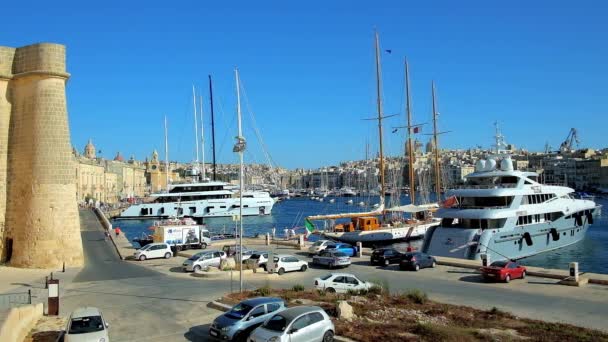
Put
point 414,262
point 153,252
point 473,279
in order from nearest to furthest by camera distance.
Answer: point 473,279 → point 414,262 → point 153,252

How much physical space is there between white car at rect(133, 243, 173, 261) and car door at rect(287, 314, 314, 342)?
861 inches

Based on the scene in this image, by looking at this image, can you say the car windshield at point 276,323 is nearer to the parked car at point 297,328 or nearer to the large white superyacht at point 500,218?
the parked car at point 297,328

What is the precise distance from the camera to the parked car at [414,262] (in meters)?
26.9

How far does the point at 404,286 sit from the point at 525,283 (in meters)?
5.37

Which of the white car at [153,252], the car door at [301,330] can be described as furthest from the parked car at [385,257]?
the car door at [301,330]

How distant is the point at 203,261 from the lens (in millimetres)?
27609

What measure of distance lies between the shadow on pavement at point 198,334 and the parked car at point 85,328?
228 centimetres

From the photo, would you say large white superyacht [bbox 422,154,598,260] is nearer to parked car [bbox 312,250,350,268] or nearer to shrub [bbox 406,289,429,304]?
parked car [bbox 312,250,350,268]

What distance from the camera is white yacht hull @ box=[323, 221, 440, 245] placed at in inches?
1775

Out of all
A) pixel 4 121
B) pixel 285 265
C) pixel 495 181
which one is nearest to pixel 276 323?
pixel 285 265

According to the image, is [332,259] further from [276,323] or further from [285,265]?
[276,323]

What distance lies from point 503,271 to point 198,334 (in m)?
14.3

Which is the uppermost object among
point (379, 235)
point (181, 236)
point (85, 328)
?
point (181, 236)

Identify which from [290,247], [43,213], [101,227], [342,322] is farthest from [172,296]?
[101,227]
